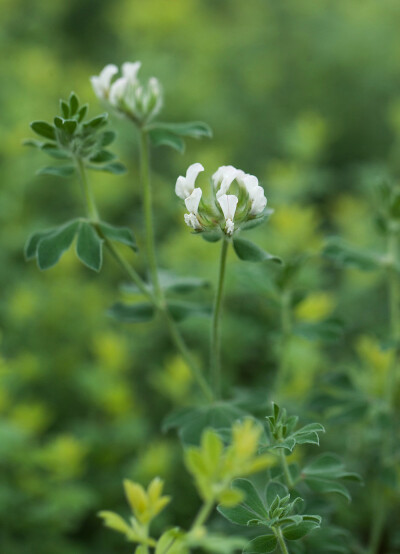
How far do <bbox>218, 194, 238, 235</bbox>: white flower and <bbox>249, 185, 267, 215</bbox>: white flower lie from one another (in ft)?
0.09

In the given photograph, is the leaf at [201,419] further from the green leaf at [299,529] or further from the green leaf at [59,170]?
the green leaf at [59,170]

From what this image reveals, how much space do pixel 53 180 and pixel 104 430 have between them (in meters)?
1.12

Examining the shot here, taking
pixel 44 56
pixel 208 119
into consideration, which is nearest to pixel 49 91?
pixel 44 56

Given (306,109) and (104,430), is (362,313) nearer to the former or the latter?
(104,430)

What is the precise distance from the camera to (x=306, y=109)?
2.94 meters

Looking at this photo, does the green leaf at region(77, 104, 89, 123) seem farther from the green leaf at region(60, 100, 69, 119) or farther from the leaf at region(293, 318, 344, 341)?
the leaf at region(293, 318, 344, 341)

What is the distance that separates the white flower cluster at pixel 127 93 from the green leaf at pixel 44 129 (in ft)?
0.43

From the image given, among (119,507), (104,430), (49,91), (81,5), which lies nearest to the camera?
(119,507)

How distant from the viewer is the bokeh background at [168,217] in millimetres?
1529

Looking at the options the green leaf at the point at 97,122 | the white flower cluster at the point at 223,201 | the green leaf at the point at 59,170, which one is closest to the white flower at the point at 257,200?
the white flower cluster at the point at 223,201

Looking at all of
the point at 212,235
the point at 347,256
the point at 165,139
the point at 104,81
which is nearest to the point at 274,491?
the point at 212,235

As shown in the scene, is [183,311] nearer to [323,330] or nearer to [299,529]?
[323,330]

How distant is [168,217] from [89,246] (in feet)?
4.72

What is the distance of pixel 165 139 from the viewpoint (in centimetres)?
112
